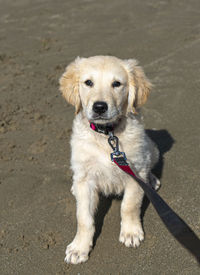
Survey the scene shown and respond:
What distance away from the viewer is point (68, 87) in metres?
2.86

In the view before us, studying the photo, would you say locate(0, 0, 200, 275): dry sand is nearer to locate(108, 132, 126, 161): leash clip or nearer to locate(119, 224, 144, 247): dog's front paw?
locate(119, 224, 144, 247): dog's front paw

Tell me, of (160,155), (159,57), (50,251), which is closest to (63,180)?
(50,251)

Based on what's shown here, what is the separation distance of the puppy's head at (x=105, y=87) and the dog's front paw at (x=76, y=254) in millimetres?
1045

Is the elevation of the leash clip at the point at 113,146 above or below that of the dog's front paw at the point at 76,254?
above

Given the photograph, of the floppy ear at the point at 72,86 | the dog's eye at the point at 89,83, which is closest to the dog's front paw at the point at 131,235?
the floppy ear at the point at 72,86

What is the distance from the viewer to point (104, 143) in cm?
276

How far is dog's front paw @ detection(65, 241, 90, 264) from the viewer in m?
2.60

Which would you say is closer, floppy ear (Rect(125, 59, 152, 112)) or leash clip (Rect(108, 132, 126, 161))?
leash clip (Rect(108, 132, 126, 161))

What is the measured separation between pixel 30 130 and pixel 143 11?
5.31 metres

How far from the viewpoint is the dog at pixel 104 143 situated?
2680mm

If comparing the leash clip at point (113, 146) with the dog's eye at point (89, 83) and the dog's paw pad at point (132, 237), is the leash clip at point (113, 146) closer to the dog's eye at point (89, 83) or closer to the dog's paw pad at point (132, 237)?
the dog's eye at point (89, 83)

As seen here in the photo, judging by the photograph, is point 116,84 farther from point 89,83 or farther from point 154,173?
point 154,173

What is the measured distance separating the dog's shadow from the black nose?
105 centimetres

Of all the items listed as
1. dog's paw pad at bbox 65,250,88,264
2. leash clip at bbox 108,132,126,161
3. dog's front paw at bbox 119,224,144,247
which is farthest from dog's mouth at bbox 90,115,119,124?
dog's paw pad at bbox 65,250,88,264
